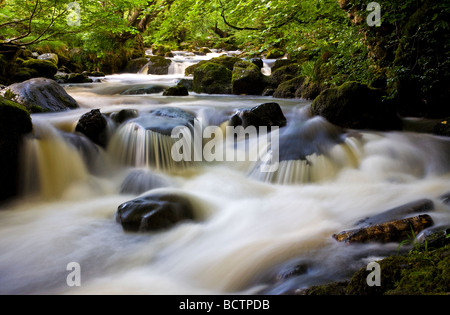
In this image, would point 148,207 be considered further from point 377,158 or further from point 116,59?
point 116,59

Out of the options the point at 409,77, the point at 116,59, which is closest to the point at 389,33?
the point at 409,77

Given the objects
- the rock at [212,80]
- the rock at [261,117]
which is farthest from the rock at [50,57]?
the rock at [261,117]

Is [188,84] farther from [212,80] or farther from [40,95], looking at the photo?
[40,95]

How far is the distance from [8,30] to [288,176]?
5505 mm

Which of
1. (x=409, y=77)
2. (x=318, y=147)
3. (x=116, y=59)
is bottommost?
(x=318, y=147)

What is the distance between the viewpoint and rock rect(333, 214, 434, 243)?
8.82 feet

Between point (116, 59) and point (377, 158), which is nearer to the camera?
point (377, 158)

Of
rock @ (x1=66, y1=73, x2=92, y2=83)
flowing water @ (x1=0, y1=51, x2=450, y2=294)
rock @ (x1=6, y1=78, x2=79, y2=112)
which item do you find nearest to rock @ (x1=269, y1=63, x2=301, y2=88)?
flowing water @ (x1=0, y1=51, x2=450, y2=294)

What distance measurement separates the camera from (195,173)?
5539 mm

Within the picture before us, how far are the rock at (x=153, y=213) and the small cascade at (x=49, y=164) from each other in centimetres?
177

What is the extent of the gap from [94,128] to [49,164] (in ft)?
3.94

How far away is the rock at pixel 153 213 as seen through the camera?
11.4 ft

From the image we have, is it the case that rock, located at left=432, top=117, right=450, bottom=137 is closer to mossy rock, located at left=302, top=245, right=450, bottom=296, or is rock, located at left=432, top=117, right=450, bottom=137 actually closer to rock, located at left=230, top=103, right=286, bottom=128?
rock, located at left=230, top=103, right=286, bottom=128

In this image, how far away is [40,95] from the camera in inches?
281
